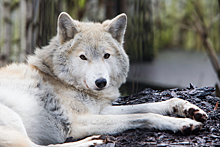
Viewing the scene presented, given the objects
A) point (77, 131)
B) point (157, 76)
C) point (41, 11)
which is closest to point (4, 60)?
point (41, 11)

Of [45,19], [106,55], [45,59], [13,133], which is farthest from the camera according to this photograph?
[45,19]

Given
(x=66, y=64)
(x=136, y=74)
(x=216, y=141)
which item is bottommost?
(x=216, y=141)

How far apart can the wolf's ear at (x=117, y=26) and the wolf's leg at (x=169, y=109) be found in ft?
3.32

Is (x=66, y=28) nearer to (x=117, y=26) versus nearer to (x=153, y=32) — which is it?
(x=117, y=26)

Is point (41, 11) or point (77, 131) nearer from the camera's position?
point (77, 131)

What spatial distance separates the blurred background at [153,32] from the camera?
19.3ft

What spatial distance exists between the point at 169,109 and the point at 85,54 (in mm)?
1296

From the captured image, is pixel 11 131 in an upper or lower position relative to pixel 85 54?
lower

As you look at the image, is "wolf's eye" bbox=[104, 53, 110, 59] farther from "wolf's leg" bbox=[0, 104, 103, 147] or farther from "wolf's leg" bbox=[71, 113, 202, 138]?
"wolf's leg" bbox=[0, 104, 103, 147]

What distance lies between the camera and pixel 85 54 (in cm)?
308

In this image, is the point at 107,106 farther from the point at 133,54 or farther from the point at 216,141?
the point at 133,54

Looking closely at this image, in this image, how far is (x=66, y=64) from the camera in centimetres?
320

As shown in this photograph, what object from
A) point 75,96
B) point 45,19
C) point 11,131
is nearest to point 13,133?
point 11,131

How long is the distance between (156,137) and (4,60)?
18.5ft
